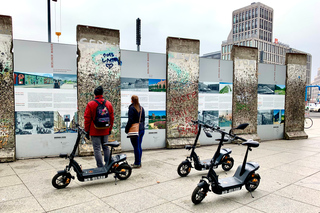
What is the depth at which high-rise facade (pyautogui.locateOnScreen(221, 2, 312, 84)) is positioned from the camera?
104000 millimetres

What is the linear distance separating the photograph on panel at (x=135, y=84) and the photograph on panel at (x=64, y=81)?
58.4 inches

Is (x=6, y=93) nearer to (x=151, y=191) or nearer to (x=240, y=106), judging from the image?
(x=151, y=191)

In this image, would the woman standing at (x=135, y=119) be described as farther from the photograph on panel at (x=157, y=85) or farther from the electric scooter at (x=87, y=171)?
the photograph on panel at (x=157, y=85)

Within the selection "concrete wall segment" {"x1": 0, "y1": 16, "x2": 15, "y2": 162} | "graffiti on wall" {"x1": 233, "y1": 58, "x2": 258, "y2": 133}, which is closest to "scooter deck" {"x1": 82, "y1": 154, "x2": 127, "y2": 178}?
"concrete wall segment" {"x1": 0, "y1": 16, "x2": 15, "y2": 162}

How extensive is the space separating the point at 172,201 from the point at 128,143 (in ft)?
14.2

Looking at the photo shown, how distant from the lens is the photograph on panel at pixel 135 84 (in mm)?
8172

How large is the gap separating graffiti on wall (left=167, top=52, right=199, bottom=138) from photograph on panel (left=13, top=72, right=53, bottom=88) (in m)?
3.78

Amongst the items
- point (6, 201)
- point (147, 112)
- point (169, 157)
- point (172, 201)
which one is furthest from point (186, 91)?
point (6, 201)

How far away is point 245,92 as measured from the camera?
33.6 feet

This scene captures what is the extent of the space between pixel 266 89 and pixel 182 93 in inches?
163

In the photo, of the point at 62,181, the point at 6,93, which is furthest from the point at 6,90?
the point at 62,181

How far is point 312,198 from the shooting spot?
14.1 ft

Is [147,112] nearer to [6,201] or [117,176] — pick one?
[117,176]

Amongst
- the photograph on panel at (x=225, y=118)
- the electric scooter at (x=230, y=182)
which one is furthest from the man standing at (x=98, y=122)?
the photograph on panel at (x=225, y=118)
